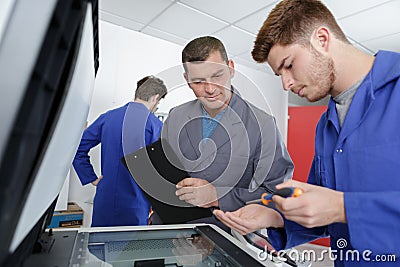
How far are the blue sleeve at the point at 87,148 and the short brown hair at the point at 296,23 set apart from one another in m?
1.48

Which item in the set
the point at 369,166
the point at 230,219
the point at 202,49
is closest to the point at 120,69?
the point at 202,49

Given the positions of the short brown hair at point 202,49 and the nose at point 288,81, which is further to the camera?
the short brown hair at point 202,49

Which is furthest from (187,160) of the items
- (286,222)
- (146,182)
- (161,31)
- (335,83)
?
(161,31)

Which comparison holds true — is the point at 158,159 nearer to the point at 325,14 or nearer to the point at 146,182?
the point at 146,182

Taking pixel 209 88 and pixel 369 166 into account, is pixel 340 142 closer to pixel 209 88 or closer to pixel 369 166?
pixel 369 166

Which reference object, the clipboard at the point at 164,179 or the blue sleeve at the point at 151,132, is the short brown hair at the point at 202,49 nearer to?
the clipboard at the point at 164,179

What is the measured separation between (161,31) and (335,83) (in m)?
2.86

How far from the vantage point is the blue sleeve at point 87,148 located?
2125 millimetres

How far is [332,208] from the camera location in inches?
26.5

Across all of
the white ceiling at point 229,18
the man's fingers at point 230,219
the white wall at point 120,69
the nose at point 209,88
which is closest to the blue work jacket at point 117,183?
the white wall at point 120,69

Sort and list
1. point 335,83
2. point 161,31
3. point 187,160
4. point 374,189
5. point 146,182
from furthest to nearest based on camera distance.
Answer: point 161,31 < point 187,160 < point 146,182 < point 335,83 < point 374,189

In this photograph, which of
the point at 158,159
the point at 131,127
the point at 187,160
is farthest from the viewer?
the point at 131,127

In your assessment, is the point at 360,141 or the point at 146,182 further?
the point at 146,182

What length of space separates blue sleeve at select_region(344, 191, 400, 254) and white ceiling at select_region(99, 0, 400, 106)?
8.13 ft
